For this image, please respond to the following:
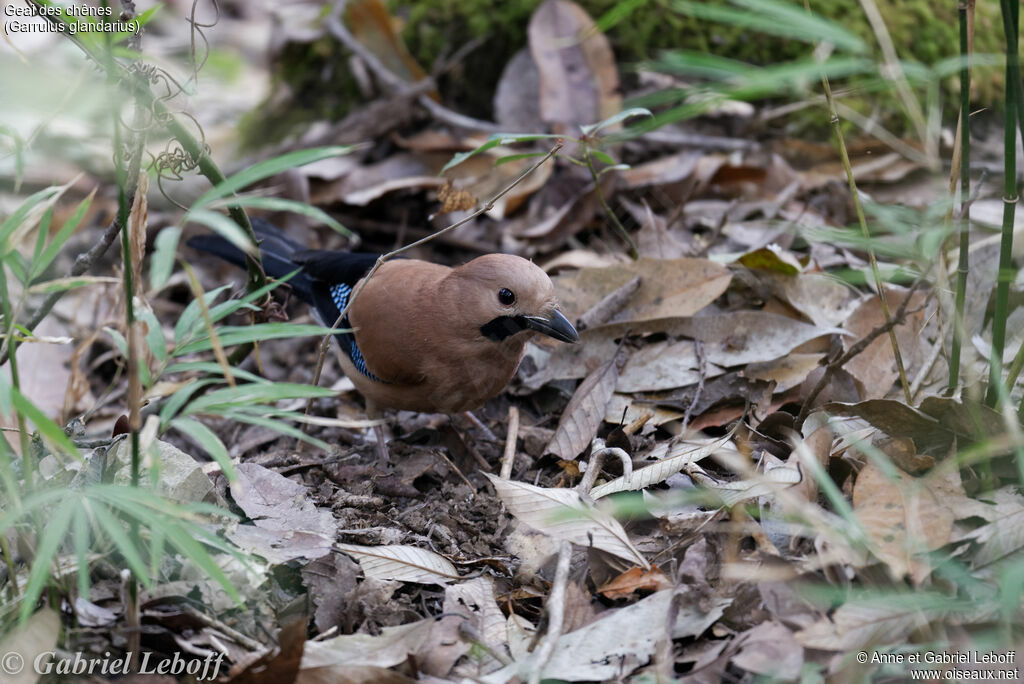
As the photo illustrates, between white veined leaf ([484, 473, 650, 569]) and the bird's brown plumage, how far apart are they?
0.95m

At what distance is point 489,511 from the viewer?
3.41 m

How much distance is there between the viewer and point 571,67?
562cm

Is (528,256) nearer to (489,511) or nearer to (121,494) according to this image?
(489,511)

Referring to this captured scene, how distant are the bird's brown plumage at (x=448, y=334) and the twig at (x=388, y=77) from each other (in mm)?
1862

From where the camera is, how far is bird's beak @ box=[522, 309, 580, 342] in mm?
3682

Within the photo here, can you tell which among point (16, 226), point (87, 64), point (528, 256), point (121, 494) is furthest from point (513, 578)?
point (528, 256)

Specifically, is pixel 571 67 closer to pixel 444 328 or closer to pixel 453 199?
pixel 453 199

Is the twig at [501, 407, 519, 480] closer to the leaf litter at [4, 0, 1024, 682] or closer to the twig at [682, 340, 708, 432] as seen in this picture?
the leaf litter at [4, 0, 1024, 682]

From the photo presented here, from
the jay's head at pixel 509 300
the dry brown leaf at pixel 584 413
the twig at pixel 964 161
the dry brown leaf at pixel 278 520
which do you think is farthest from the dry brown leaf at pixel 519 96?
the twig at pixel 964 161

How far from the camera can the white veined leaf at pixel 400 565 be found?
2863 mm

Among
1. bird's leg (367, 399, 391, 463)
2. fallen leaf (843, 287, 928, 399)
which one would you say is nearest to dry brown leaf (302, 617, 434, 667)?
bird's leg (367, 399, 391, 463)

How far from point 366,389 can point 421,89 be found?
2.42 metres

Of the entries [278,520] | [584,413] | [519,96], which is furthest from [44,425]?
[519,96]

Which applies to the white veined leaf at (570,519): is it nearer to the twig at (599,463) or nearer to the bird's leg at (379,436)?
the twig at (599,463)
